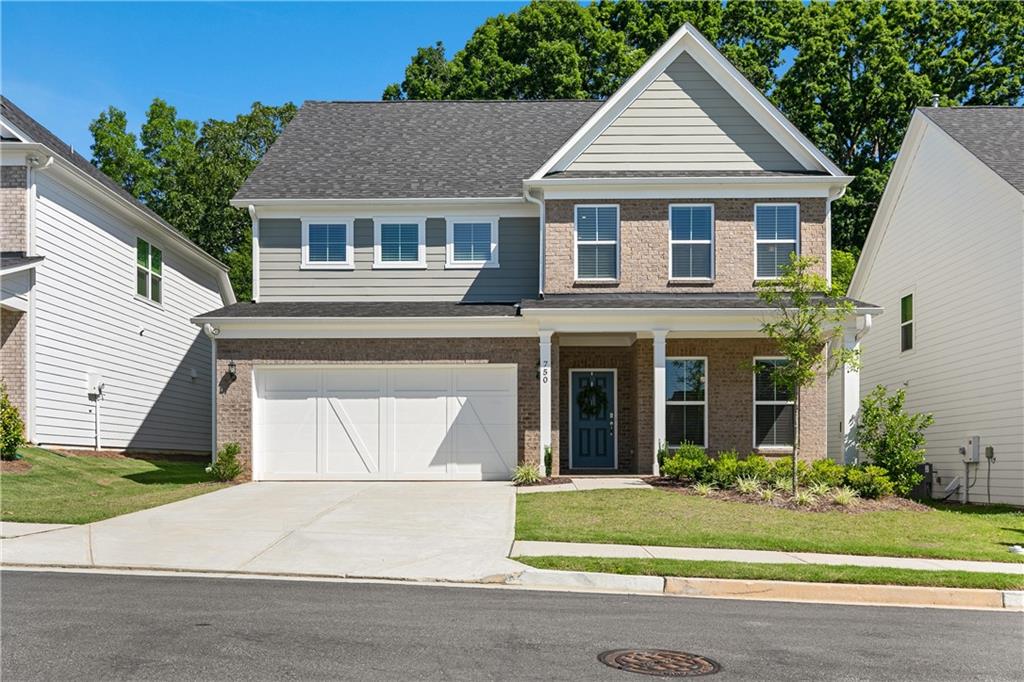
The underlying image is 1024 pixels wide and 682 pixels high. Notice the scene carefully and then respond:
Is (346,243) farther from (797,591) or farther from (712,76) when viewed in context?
(797,591)

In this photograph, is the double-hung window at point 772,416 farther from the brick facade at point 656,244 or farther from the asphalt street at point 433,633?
the asphalt street at point 433,633

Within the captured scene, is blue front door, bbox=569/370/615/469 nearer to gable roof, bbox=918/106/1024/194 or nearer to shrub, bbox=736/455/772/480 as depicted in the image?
shrub, bbox=736/455/772/480

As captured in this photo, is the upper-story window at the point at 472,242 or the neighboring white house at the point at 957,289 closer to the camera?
the neighboring white house at the point at 957,289

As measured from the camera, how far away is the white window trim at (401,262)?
23297 millimetres

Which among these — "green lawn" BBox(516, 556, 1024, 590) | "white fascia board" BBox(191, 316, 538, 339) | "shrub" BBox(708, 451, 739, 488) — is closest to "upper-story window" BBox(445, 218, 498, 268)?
"white fascia board" BBox(191, 316, 538, 339)

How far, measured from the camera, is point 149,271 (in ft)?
92.1

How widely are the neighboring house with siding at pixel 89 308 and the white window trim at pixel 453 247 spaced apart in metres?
8.36

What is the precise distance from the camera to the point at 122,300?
2616cm

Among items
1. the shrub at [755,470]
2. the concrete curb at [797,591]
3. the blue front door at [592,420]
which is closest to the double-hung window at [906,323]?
the blue front door at [592,420]

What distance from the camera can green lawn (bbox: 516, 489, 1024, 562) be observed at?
13.2 meters

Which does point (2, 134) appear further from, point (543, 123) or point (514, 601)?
point (514, 601)

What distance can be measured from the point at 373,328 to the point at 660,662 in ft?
47.9

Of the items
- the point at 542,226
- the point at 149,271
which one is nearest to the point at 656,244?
the point at 542,226

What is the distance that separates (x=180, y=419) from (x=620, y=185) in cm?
1584
